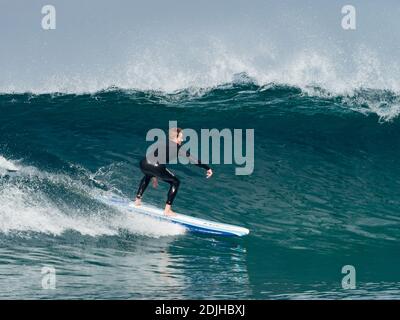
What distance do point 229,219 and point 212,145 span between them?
14.6ft

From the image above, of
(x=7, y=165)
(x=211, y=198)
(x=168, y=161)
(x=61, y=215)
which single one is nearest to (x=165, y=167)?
(x=168, y=161)

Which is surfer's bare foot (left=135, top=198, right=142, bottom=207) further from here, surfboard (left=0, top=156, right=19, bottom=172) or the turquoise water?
surfboard (left=0, top=156, right=19, bottom=172)

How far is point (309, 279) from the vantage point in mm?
8008

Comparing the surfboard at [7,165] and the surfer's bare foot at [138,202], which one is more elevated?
the surfboard at [7,165]

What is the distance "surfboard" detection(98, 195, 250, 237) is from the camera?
10.2 meters

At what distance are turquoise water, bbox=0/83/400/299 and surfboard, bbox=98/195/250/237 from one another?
0.48 feet

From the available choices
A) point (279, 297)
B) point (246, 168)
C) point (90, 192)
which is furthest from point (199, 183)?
point (279, 297)

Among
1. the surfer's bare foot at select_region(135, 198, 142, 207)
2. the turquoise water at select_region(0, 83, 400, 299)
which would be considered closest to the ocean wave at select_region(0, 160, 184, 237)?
the turquoise water at select_region(0, 83, 400, 299)

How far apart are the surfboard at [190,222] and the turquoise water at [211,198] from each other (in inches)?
5.7

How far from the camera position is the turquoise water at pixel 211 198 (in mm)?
7773

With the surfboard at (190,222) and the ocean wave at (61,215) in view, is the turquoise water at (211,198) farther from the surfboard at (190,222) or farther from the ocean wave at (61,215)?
the surfboard at (190,222)

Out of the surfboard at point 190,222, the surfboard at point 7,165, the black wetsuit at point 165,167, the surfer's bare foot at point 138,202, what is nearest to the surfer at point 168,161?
the black wetsuit at point 165,167
